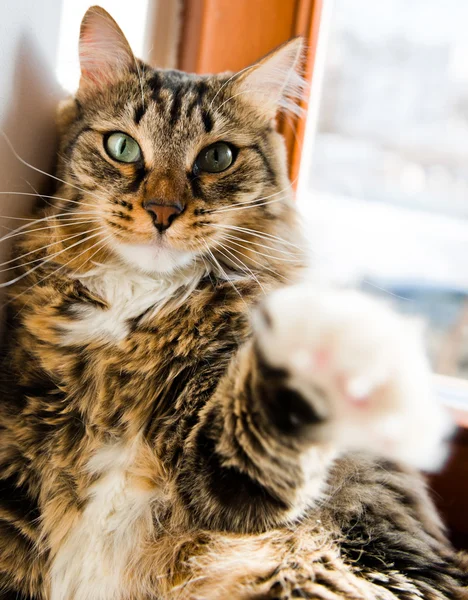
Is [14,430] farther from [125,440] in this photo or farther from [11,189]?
[11,189]

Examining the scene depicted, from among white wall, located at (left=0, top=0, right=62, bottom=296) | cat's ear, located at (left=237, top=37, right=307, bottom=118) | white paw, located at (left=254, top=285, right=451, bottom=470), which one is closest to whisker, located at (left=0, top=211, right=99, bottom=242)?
white wall, located at (left=0, top=0, right=62, bottom=296)

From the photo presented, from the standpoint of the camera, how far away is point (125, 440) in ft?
2.98

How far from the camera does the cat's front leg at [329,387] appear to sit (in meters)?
0.57

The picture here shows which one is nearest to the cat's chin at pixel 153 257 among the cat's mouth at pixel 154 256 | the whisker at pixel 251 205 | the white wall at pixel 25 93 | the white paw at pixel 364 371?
the cat's mouth at pixel 154 256

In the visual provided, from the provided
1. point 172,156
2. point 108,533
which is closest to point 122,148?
point 172,156

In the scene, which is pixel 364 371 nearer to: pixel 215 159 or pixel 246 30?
pixel 215 159

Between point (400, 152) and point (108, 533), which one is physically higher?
point (400, 152)

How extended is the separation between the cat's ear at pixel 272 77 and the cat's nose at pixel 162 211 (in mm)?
333

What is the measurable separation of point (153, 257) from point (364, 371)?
1.74 ft

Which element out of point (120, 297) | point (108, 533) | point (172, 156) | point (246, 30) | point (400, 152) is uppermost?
point (246, 30)

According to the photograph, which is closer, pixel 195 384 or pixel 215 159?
pixel 195 384

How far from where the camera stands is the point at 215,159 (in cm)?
108

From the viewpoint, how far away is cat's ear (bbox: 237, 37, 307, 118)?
1.10 meters

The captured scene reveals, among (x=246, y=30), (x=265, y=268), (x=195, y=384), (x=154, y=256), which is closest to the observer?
(x=195, y=384)
